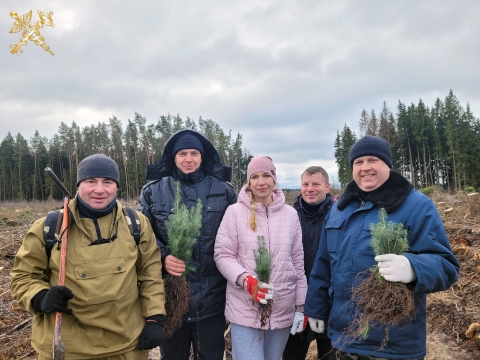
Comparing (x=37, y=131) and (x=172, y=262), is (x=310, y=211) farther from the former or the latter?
(x=37, y=131)

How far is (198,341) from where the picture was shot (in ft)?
11.8

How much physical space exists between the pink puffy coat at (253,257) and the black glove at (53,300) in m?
1.43

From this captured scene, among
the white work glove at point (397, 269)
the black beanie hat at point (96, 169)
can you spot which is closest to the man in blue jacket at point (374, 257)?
the white work glove at point (397, 269)

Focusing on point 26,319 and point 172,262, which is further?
point 26,319

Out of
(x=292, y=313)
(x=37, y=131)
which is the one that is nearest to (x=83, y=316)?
(x=292, y=313)

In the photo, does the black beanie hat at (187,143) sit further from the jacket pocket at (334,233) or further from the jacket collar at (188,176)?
the jacket pocket at (334,233)

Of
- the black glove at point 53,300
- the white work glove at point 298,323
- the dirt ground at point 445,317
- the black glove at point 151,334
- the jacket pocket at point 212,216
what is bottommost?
the dirt ground at point 445,317

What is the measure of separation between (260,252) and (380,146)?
152 centimetres

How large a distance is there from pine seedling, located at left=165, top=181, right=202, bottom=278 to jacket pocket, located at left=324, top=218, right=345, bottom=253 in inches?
50.7

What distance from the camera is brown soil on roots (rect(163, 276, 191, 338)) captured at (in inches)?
129

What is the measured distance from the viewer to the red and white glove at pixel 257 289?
3131mm

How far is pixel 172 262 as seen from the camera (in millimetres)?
3285

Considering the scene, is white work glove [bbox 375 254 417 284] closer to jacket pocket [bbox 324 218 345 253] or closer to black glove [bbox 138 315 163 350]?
jacket pocket [bbox 324 218 345 253]

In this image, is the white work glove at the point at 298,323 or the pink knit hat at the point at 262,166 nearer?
the white work glove at the point at 298,323
